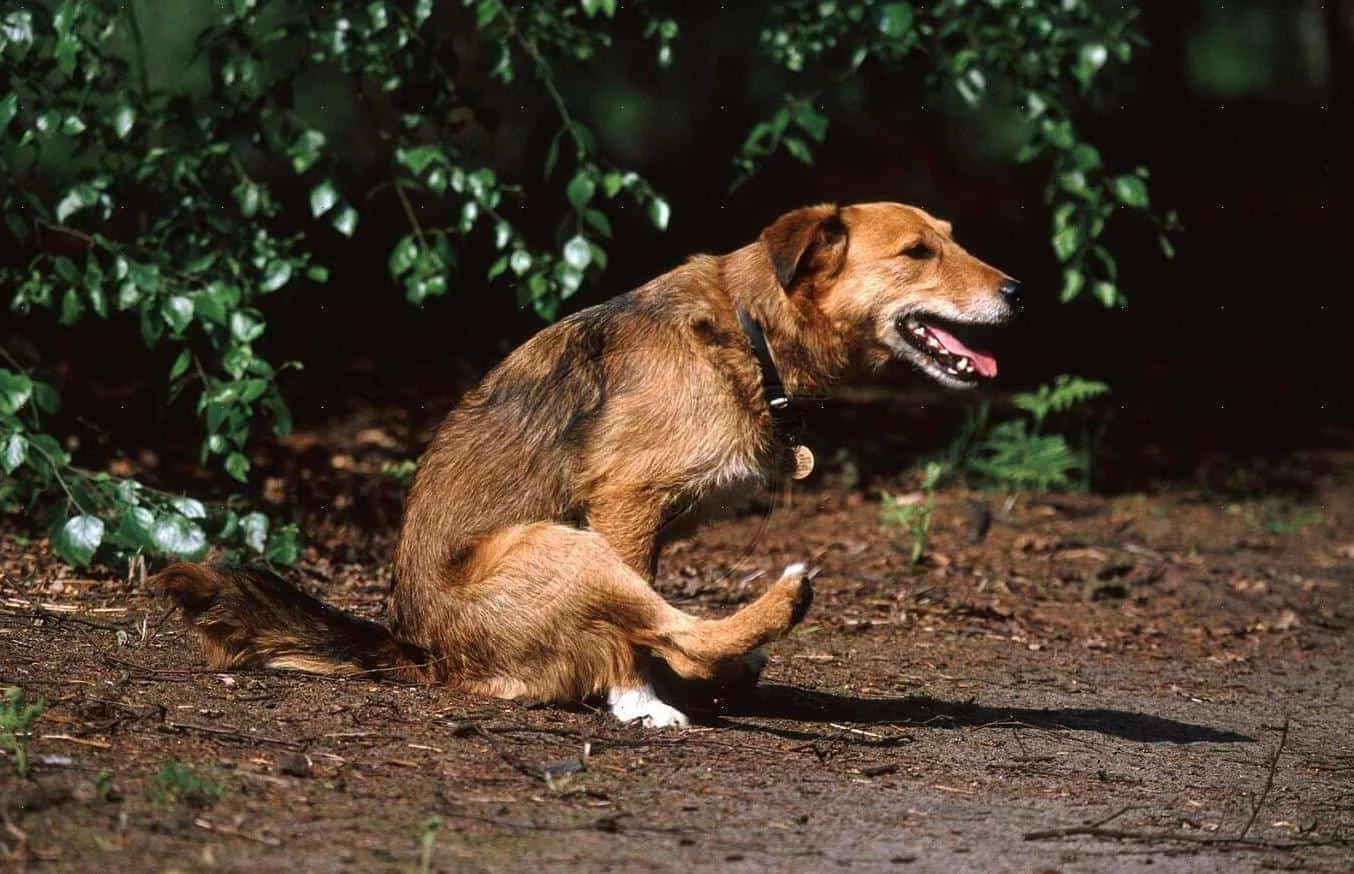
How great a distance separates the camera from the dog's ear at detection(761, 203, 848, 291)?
5.64 metres

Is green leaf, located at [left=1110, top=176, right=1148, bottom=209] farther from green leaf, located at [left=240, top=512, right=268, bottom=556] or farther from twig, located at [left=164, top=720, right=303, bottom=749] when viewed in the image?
twig, located at [left=164, top=720, right=303, bottom=749]

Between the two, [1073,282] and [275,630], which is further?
[1073,282]

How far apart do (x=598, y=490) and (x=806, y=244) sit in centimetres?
118

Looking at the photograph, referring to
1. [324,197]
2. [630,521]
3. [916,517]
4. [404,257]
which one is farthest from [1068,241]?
[324,197]

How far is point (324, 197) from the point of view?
21.9ft

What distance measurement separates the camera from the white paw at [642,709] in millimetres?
5145

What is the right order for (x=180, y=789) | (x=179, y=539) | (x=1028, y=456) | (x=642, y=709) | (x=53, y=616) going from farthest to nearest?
(x=1028, y=456)
(x=179, y=539)
(x=53, y=616)
(x=642, y=709)
(x=180, y=789)

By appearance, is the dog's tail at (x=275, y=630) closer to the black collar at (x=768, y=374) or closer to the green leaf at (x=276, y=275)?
the black collar at (x=768, y=374)

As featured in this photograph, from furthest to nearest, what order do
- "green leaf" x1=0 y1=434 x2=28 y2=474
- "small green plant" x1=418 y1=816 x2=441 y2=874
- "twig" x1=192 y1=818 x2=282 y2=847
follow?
"green leaf" x1=0 y1=434 x2=28 y2=474
"twig" x1=192 y1=818 x2=282 y2=847
"small green plant" x1=418 y1=816 x2=441 y2=874

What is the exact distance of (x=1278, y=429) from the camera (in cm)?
1278

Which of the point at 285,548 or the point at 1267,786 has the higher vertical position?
the point at 285,548

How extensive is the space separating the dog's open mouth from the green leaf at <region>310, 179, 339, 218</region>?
241 centimetres

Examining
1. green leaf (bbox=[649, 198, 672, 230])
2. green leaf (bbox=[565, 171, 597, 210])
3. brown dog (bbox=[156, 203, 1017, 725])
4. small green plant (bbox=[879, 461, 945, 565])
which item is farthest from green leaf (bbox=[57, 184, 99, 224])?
small green plant (bbox=[879, 461, 945, 565])

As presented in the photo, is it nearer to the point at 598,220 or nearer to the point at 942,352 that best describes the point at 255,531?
the point at 598,220
